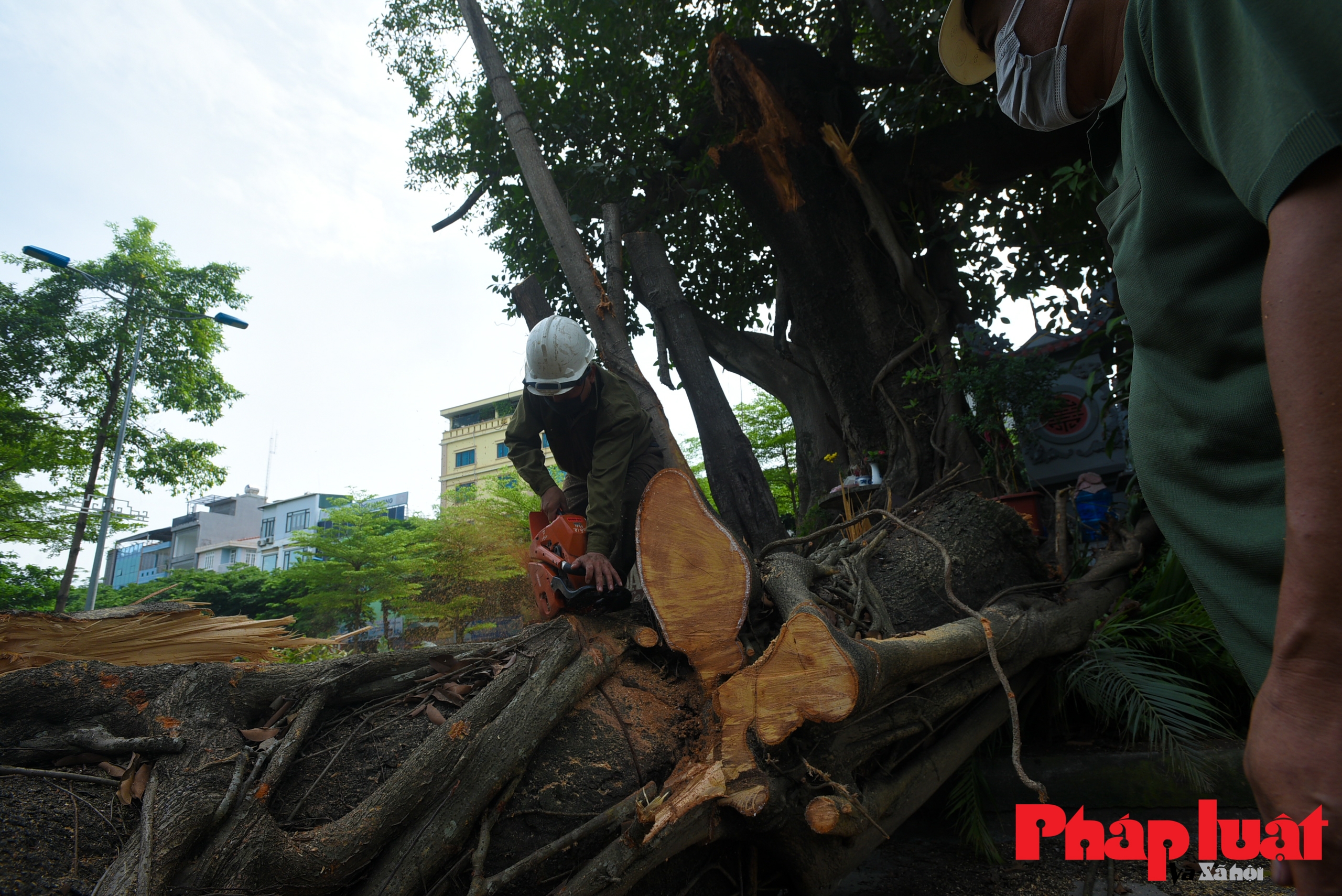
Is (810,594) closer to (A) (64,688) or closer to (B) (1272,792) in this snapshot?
(B) (1272,792)

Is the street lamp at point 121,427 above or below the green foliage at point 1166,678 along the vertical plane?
above

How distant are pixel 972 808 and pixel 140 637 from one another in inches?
126

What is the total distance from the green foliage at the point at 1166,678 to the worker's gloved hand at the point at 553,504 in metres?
2.52

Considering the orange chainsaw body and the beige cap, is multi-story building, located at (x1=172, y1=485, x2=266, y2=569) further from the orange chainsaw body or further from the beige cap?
the beige cap

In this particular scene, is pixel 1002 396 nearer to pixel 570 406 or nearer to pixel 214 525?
pixel 570 406

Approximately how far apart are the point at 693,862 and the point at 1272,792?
1.76 meters

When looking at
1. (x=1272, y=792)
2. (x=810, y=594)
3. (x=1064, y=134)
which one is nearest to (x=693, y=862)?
(x=810, y=594)

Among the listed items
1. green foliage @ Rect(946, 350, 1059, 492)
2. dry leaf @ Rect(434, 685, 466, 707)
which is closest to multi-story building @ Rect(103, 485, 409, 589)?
green foliage @ Rect(946, 350, 1059, 492)

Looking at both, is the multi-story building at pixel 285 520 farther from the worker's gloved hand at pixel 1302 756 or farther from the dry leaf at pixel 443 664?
the worker's gloved hand at pixel 1302 756

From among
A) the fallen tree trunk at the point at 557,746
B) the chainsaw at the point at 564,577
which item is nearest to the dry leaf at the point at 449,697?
the fallen tree trunk at the point at 557,746

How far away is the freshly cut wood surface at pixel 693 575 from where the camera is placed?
226cm

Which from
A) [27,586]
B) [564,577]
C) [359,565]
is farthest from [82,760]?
[27,586]

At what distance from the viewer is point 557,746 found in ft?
6.59

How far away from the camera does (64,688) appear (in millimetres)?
1858
